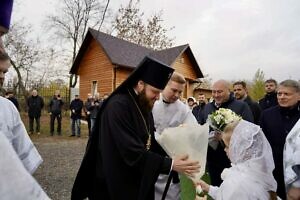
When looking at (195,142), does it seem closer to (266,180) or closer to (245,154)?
(245,154)

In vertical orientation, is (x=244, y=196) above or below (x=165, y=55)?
below

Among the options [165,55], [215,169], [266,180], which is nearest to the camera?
[266,180]

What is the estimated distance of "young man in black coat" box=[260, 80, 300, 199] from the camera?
4.50 m

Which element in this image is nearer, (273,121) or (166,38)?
(273,121)

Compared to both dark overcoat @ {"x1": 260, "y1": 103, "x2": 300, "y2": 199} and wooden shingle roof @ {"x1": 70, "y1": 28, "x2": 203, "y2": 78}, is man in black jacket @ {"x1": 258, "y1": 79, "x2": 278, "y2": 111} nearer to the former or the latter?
dark overcoat @ {"x1": 260, "y1": 103, "x2": 300, "y2": 199}

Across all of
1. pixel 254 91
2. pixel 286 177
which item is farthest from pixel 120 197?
pixel 254 91

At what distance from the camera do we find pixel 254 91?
4403 centimetres

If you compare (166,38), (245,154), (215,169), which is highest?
(166,38)

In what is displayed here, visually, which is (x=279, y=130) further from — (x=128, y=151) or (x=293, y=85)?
(x=128, y=151)

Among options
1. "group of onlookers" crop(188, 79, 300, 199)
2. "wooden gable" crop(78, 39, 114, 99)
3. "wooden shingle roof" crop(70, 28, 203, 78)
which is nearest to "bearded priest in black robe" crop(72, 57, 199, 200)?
"group of onlookers" crop(188, 79, 300, 199)

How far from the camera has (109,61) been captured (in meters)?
27.3

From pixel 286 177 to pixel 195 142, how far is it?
93cm

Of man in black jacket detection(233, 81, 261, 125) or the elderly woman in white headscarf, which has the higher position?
man in black jacket detection(233, 81, 261, 125)

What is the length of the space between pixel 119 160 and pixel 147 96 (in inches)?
26.6
